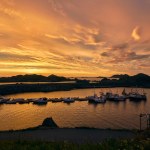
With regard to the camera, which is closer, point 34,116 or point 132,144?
point 132,144

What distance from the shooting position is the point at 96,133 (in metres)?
42.4

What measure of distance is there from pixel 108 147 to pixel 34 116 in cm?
7669

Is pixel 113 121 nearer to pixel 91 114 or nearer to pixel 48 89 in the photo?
pixel 91 114

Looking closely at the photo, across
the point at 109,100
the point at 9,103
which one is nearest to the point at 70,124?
the point at 9,103

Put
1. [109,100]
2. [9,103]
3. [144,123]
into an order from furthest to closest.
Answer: [109,100] → [9,103] → [144,123]

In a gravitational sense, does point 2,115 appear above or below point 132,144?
below

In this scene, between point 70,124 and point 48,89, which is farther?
point 48,89

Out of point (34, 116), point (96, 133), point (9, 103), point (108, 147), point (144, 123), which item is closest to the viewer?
point (108, 147)

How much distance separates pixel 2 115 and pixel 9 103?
31.0 metres

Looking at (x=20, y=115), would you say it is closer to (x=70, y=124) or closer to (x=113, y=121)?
(x=70, y=124)

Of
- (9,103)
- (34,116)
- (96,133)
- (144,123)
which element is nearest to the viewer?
(96,133)

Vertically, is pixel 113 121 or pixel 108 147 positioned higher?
pixel 108 147

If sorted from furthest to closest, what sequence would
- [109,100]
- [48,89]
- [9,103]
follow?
1. [48,89]
2. [109,100]
3. [9,103]

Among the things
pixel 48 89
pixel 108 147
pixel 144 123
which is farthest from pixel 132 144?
pixel 48 89
